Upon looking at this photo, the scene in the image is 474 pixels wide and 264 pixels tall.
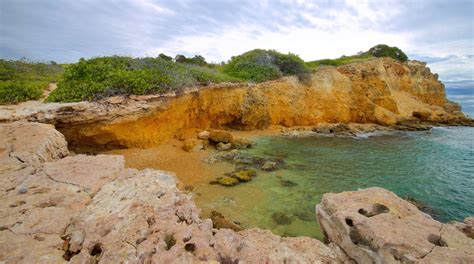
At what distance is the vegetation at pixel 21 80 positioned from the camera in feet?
41.6

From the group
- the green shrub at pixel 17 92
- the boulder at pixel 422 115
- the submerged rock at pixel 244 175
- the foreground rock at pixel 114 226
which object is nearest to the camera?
the foreground rock at pixel 114 226

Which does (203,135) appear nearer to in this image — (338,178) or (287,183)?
(287,183)

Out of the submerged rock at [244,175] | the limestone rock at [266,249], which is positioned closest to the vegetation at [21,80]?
the submerged rock at [244,175]

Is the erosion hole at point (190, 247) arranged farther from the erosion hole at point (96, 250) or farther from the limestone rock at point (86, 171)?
the limestone rock at point (86, 171)

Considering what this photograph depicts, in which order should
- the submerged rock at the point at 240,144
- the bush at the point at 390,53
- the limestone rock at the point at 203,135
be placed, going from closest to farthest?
the submerged rock at the point at 240,144 → the limestone rock at the point at 203,135 → the bush at the point at 390,53

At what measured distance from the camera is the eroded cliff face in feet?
42.6

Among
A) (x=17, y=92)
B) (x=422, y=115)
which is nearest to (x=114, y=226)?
(x=17, y=92)

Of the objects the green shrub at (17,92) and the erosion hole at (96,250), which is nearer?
the erosion hole at (96,250)

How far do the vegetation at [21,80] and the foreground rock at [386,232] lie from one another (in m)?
13.9

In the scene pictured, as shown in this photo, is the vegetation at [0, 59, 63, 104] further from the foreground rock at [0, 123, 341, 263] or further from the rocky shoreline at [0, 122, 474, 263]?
the rocky shoreline at [0, 122, 474, 263]

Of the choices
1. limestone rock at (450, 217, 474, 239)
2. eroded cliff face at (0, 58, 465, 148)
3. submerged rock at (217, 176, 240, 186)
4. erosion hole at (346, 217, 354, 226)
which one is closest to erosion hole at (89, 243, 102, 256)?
erosion hole at (346, 217, 354, 226)

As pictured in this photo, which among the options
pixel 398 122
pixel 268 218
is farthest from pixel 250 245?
pixel 398 122

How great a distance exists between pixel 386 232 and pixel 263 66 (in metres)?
21.9

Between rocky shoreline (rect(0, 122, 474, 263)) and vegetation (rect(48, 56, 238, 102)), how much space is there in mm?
7886
